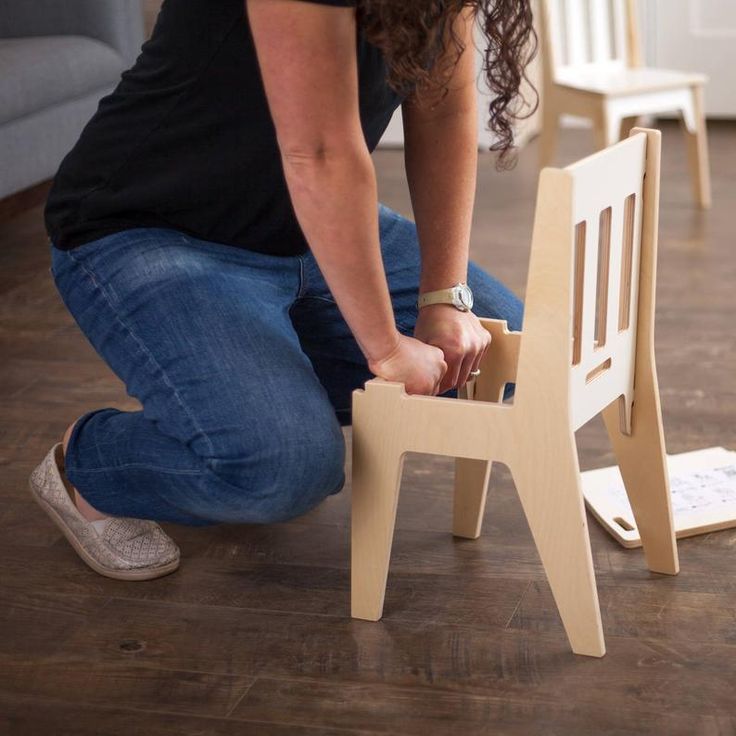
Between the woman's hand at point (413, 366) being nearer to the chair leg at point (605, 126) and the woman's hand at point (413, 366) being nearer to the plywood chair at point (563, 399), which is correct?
the plywood chair at point (563, 399)

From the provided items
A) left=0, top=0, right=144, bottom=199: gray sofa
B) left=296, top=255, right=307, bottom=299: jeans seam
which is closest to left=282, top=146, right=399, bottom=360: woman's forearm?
left=296, top=255, right=307, bottom=299: jeans seam

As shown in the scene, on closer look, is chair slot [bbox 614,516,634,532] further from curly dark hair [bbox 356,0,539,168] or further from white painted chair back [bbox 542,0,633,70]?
white painted chair back [bbox 542,0,633,70]

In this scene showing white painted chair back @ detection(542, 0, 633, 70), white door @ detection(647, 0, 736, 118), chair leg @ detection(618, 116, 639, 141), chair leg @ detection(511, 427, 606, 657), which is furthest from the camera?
white door @ detection(647, 0, 736, 118)

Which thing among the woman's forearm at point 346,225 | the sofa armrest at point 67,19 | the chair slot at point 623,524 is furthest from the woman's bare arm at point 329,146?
the sofa armrest at point 67,19

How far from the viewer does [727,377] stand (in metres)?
1.99

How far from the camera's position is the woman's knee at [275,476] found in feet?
4.04

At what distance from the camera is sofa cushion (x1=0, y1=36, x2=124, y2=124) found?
2.65 m

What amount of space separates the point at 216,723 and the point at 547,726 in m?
0.31

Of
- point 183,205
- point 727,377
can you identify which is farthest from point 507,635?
point 727,377

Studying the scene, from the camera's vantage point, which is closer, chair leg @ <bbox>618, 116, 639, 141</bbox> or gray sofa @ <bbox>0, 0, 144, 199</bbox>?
gray sofa @ <bbox>0, 0, 144, 199</bbox>

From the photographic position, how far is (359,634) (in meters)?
1.29

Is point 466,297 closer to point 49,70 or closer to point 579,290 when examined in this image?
point 579,290

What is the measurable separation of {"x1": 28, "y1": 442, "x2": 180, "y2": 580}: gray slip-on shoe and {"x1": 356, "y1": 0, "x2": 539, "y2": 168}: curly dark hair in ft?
1.94

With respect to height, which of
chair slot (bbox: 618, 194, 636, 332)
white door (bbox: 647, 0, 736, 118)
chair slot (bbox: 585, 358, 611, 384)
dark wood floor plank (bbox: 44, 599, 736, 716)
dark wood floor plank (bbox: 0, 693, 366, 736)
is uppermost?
chair slot (bbox: 618, 194, 636, 332)
